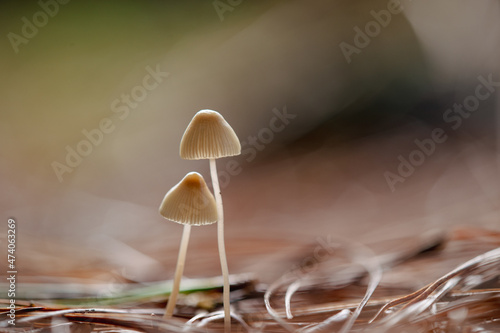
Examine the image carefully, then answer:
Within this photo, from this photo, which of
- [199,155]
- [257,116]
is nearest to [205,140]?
[199,155]

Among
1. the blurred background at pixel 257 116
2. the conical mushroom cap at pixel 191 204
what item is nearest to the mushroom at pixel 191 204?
the conical mushroom cap at pixel 191 204

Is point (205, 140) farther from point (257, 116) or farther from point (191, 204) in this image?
point (257, 116)

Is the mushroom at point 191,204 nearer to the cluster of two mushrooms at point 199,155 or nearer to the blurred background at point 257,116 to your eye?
the cluster of two mushrooms at point 199,155

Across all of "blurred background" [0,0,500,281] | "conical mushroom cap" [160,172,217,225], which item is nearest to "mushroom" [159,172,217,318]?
"conical mushroom cap" [160,172,217,225]

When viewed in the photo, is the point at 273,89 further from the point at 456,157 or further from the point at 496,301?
the point at 496,301

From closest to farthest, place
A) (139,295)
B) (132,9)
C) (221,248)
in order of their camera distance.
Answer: (221,248), (139,295), (132,9)

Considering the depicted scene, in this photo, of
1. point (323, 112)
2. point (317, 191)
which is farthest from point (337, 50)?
point (317, 191)

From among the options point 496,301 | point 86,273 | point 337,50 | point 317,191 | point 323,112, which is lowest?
point 496,301
